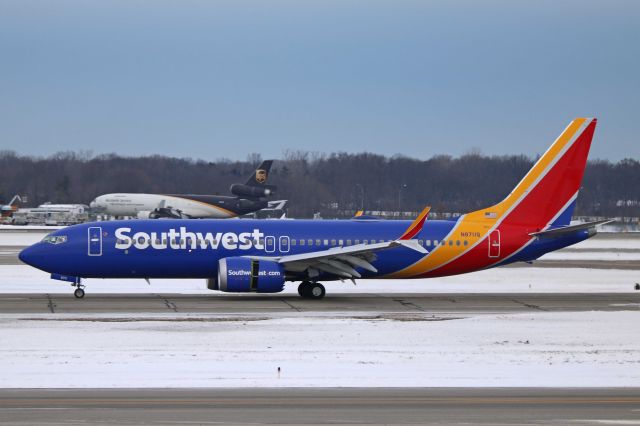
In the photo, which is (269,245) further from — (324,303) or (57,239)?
(57,239)

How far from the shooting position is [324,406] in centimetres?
1734

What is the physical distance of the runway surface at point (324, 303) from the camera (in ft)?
112

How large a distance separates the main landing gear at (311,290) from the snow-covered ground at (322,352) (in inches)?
298

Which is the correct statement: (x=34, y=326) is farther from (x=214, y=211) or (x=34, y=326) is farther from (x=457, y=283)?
(x=214, y=211)

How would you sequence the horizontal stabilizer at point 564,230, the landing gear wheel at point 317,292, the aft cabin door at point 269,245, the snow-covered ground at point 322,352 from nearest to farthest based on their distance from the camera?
1. the snow-covered ground at point 322,352
2. the landing gear wheel at point 317,292
3. the aft cabin door at point 269,245
4. the horizontal stabilizer at point 564,230

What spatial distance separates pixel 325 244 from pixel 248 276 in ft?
14.1

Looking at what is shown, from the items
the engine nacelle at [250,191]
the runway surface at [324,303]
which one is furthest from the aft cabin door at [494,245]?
the engine nacelle at [250,191]

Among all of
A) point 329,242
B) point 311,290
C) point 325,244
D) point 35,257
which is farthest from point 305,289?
point 35,257

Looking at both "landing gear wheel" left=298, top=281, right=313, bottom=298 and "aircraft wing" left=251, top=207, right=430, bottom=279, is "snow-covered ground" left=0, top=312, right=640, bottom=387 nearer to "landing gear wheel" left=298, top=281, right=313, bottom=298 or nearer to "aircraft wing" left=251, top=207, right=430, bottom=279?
"aircraft wing" left=251, top=207, right=430, bottom=279

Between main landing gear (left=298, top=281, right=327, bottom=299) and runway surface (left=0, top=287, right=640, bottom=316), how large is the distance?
28 centimetres

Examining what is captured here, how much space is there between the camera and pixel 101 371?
827 inches

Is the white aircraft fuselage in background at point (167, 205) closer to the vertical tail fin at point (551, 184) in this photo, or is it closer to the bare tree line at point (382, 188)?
the bare tree line at point (382, 188)

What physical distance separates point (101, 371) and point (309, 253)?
62.2 feet

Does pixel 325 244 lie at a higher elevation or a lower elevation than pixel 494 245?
higher
